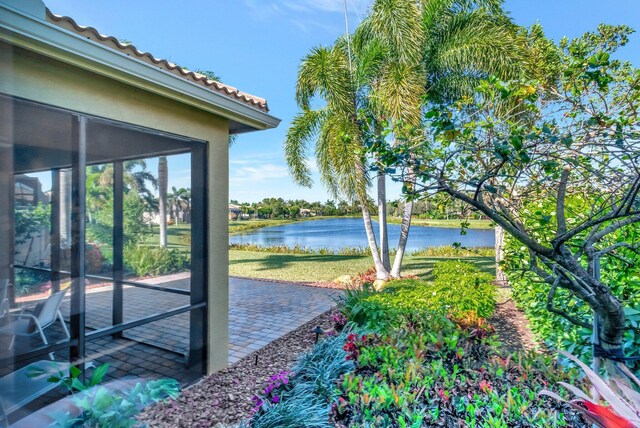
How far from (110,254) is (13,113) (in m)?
1.37

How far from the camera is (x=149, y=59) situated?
2.86 meters

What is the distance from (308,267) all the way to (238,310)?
6.56 m

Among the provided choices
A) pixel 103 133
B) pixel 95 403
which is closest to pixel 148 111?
pixel 103 133

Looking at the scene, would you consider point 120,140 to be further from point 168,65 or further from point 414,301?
point 414,301

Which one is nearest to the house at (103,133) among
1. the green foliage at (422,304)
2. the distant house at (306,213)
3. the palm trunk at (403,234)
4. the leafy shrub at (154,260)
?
the leafy shrub at (154,260)

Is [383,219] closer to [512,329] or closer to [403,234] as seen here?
[403,234]

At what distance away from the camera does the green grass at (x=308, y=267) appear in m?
11.4

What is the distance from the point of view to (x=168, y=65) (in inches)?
118

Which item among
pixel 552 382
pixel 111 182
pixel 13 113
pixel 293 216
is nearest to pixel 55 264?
pixel 111 182

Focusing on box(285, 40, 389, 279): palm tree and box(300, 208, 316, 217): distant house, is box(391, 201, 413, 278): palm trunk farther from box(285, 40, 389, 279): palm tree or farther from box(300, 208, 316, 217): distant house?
box(300, 208, 316, 217): distant house

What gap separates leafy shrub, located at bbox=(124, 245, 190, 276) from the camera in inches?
131

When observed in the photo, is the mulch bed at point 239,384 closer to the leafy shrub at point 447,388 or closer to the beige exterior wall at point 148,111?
the beige exterior wall at point 148,111

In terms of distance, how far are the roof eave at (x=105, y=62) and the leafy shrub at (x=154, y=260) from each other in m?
1.56

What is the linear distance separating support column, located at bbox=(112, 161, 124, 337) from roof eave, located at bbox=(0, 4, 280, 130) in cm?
83
